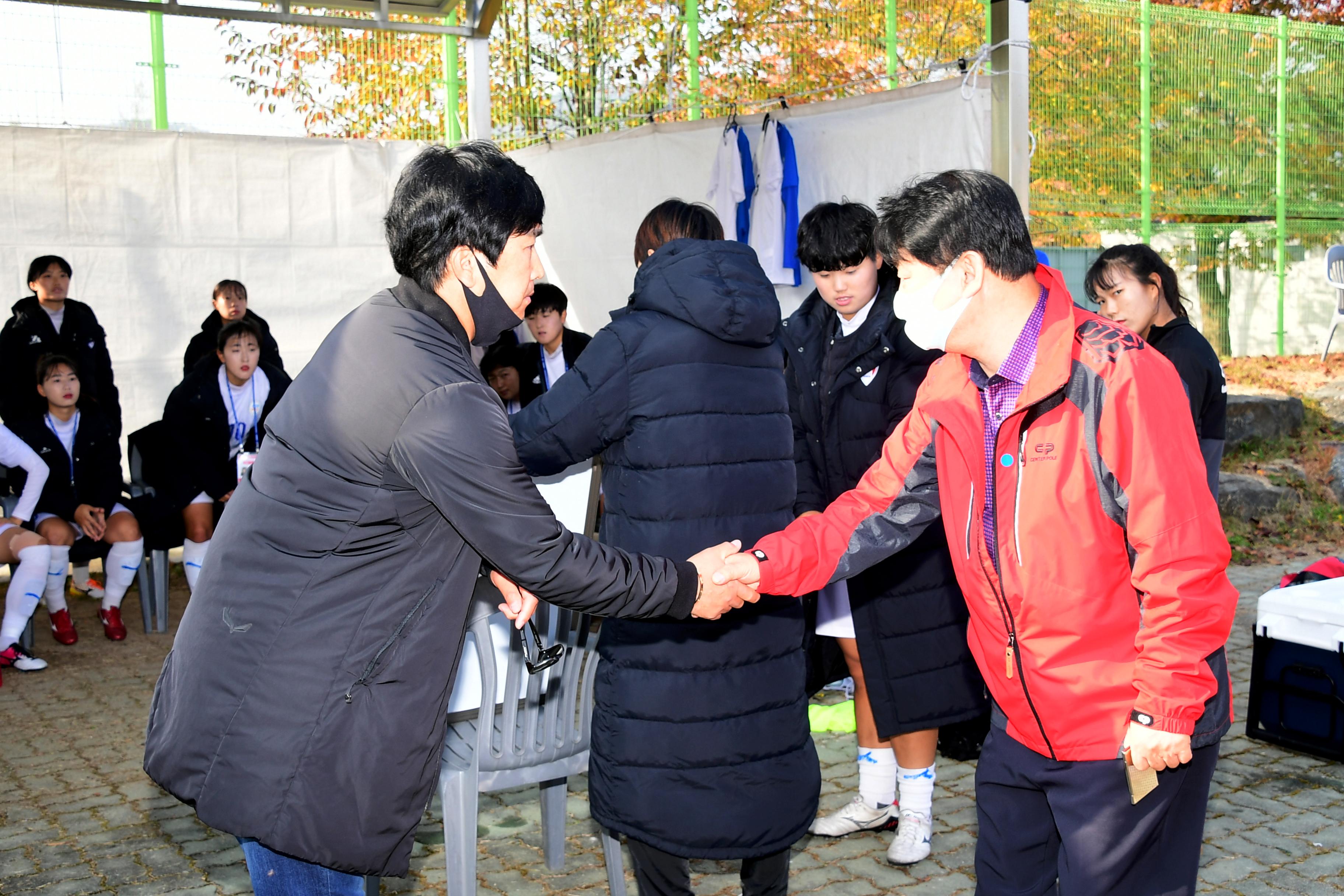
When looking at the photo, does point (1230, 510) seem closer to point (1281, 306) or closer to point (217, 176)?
point (1281, 306)

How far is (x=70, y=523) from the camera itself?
6930mm

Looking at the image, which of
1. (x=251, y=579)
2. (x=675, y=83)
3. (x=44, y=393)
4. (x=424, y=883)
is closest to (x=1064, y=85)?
(x=675, y=83)

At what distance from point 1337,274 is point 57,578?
13209mm

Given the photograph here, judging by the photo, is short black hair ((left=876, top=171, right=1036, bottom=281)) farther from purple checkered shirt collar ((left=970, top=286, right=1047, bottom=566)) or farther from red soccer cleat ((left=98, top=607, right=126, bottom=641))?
red soccer cleat ((left=98, top=607, right=126, bottom=641))

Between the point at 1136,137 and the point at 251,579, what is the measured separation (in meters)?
11.3

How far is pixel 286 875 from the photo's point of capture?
A: 2068mm

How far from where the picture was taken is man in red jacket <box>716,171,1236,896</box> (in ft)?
6.47

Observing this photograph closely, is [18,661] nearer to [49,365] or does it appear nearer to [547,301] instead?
[49,365]

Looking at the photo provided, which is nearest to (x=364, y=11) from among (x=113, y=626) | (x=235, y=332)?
(x=235, y=332)

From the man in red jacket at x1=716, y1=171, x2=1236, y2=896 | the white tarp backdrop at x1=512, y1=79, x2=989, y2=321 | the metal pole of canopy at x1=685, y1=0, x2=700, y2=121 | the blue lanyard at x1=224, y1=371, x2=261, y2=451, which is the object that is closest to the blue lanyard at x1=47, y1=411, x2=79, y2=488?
the blue lanyard at x1=224, y1=371, x2=261, y2=451

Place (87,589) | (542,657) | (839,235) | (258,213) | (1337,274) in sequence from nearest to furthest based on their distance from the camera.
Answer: (542,657) < (839,235) < (87,589) < (258,213) < (1337,274)

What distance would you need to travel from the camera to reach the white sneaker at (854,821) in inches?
161

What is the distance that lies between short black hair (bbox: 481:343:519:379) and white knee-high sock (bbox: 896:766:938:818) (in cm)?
401

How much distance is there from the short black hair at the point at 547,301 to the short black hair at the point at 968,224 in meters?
4.92
